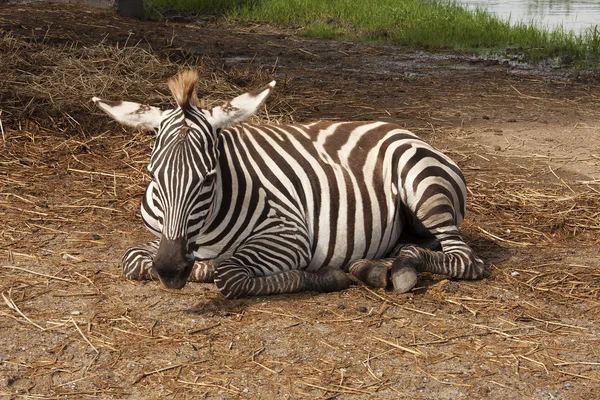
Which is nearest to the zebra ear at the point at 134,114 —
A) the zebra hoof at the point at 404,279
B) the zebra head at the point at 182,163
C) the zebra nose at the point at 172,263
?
the zebra head at the point at 182,163

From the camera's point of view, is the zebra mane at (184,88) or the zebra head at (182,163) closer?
the zebra head at (182,163)

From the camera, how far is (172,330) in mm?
4684

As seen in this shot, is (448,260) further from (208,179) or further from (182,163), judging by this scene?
(182,163)

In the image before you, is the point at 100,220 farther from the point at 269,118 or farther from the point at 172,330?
the point at 269,118

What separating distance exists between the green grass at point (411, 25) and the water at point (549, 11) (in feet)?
3.51

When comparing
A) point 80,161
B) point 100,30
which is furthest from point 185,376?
point 100,30

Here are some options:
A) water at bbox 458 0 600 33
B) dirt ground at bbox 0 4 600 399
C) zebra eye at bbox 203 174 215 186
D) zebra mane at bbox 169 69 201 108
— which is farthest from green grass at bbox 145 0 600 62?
zebra eye at bbox 203 174 215 186

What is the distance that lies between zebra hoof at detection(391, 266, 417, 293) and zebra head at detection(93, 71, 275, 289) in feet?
3.74

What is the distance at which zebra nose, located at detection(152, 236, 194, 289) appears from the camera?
4551 mm

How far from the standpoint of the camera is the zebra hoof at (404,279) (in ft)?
17.0

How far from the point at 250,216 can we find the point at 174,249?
0.82 meters

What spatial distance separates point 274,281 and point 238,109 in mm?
1010

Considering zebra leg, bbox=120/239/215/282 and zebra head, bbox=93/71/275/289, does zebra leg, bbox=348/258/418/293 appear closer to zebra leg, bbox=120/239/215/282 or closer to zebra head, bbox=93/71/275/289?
zebra leg, bbox=120/239/215/282

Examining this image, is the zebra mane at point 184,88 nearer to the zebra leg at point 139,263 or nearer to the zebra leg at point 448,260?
the zebra leg at point 139,263
